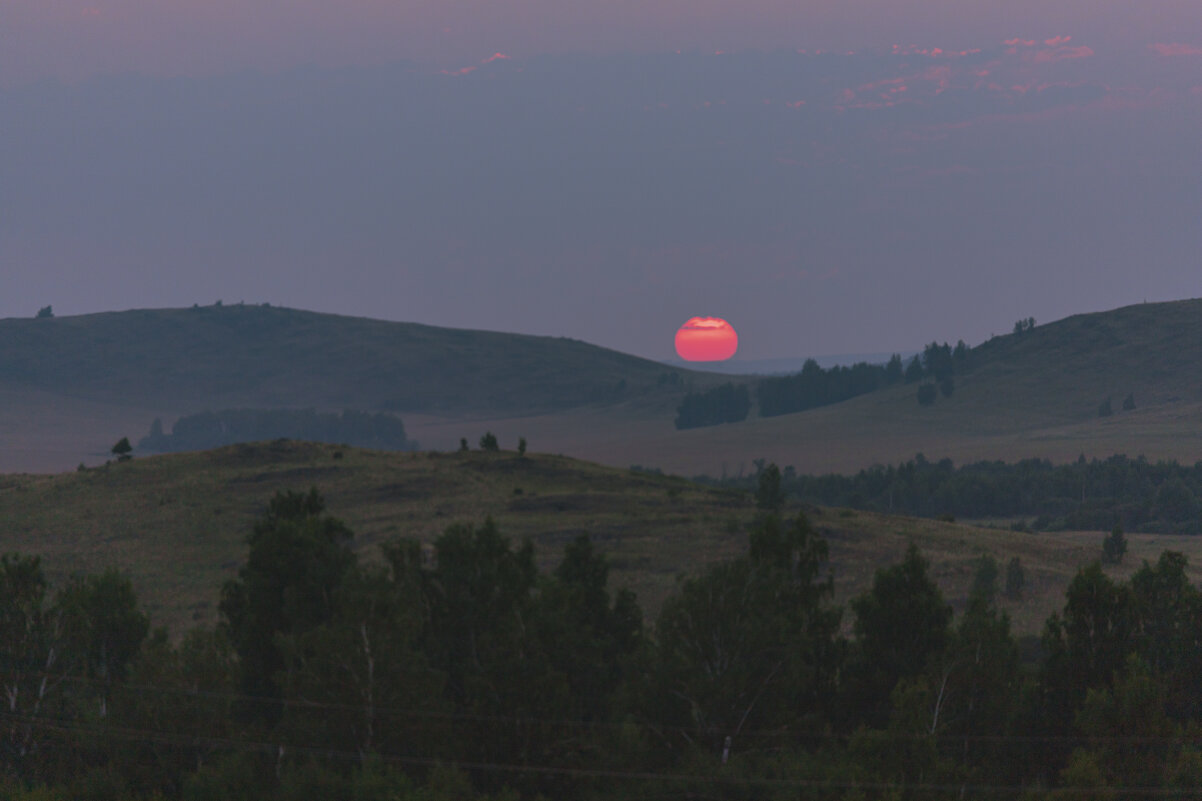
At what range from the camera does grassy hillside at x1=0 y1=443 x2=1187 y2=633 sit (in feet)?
266

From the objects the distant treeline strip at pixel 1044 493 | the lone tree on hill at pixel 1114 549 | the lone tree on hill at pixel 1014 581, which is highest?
the distant treeline strip at pixel 1044 493

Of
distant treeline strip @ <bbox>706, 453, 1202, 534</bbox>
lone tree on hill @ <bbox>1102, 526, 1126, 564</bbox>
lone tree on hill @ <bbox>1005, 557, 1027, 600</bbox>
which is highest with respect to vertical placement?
distant treeline strip @ <bbox>706, 453, 1202, 534</bbox>

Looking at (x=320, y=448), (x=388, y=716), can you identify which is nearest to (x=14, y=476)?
(x=320, y=448)

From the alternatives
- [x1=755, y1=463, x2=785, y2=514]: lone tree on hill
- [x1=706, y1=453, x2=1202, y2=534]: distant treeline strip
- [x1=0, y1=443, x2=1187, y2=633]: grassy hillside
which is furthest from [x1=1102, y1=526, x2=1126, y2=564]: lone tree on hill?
[x1=706, y1=453, x2=1202, y2=534]: distant treeline strip

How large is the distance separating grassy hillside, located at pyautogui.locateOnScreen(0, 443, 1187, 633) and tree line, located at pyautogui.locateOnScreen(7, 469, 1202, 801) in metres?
32.3

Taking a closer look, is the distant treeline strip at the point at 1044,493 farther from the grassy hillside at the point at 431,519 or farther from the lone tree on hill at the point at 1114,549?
the lone tree on hill at the point at 1114,549

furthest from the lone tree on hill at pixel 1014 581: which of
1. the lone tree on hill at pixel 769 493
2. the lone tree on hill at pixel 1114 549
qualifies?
the lone tree on hill at pixel 769 493

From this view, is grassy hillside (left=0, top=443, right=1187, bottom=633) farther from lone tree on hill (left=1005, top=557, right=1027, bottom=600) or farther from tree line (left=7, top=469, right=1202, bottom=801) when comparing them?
tree line (left=7, top=469, right=1202, bottom=801)

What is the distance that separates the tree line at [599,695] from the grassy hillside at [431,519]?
32349 millimetres

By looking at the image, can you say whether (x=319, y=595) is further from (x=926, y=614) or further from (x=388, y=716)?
(x=926, y=614)

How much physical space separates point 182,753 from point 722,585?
644 inches

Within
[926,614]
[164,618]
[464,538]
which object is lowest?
[164,618]

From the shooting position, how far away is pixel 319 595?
1510 inches

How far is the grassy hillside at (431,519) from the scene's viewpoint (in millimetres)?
81188
